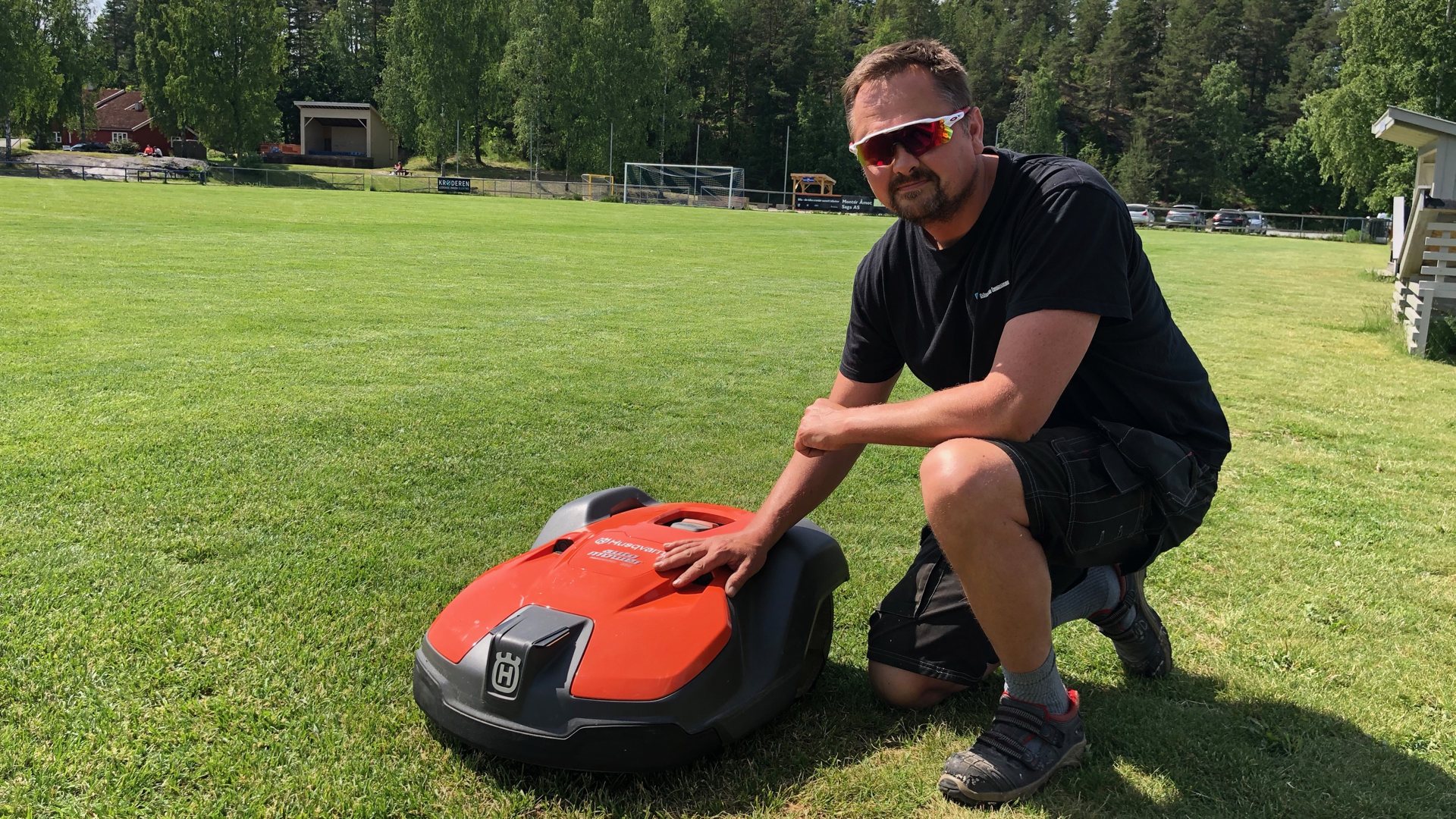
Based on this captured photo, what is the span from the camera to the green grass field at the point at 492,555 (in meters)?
2.40

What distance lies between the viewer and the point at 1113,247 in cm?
240

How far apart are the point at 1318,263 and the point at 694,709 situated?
29.8 metres

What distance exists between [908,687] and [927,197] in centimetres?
135

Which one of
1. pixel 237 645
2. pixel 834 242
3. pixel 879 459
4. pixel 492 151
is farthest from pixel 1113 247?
pixel 492 151

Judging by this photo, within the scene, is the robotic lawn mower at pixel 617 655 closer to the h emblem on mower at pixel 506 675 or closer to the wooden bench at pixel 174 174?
the h emblem on mower at pixel 506 675

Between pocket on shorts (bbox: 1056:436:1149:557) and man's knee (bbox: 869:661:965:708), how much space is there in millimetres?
623

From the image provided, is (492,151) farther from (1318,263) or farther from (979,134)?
(979,134)

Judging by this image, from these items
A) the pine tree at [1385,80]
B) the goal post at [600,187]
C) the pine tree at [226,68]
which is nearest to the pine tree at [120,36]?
the pine tree at [226,68]

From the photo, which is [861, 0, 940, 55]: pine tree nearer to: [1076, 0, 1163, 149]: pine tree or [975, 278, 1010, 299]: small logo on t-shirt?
[1076, 0, 1163, 149]: pine tree

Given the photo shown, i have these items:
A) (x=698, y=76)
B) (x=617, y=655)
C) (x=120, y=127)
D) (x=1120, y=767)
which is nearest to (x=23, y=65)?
(x=120, y=127)

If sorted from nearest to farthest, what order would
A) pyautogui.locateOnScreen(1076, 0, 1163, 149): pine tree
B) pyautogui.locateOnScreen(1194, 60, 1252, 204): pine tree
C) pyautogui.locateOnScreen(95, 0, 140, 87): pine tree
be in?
pyautogui.locateOnScreen(1194, 60, 1252, 204): pine tree, pyautogui.locateOnScreen(1076, 0, 1163, 149): pine tree, pyautogui.locateOnScreen(95, 0, 140, 87): pine tree

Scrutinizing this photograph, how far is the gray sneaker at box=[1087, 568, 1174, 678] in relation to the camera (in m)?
2.94

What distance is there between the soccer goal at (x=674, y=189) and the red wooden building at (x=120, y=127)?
160 feet

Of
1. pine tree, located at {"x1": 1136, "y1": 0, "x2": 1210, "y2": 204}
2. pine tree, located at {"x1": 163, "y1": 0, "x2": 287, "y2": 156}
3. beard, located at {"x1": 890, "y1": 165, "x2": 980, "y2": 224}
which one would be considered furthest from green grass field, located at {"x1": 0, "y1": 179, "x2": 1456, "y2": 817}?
pine tree, located at {"x1": 1136, "y1": 0, "x2": 1210, "y2": 204}
